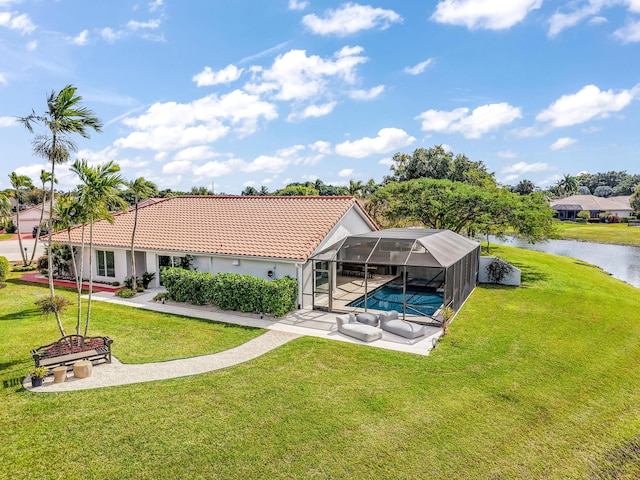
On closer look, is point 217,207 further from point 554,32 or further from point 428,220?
point 554,32

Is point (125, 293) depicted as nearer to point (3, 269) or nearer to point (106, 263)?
point (106, 263)

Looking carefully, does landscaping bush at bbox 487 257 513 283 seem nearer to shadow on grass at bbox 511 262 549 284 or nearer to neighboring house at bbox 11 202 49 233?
shadow on grass at bbox 511 262 549 284

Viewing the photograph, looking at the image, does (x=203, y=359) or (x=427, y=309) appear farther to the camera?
(x=427, y=309)

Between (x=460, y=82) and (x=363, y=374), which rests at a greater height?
(x=460, y=82)

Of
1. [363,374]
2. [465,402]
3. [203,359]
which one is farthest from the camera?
[203,359]

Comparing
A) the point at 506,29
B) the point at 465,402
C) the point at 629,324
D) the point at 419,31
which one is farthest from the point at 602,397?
the point at 419,31

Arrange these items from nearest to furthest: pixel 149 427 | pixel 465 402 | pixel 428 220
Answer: pixel 149 427
pixel 465 402
pixel 428 220

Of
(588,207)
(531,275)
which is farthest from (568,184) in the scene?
(531,275)

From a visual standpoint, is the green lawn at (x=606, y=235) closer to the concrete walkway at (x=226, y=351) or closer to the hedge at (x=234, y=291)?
the concrete walkway at (x=226, y=351)

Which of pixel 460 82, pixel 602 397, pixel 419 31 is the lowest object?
pixel 602 397
